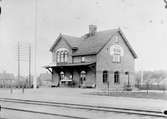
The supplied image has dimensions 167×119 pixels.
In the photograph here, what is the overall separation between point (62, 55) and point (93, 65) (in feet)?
7.02

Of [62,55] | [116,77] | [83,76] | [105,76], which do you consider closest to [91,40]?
[116,77]

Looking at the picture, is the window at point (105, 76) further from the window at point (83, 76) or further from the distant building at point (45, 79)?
the distant building at point (45, 79)

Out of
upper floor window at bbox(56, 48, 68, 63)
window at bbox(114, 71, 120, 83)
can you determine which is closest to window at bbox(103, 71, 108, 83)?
window at bbox(114, 71, 120, 83)

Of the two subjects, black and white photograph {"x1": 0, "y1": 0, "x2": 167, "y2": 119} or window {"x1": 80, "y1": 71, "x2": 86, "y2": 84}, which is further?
window {"x1": 80, "y1": 71, "x2": 86, "y2": 84}

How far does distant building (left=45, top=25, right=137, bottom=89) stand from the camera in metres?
14.4

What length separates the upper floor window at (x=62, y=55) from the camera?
578 inches

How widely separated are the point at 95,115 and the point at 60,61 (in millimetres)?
11626

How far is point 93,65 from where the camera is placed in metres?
16.9

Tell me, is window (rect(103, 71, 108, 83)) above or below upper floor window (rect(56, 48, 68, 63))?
below

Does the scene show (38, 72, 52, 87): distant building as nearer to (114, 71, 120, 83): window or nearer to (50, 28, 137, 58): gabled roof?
(50, 28, 137, 58): gabled roof

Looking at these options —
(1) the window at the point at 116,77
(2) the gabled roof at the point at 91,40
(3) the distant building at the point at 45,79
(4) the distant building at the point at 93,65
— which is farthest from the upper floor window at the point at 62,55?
(1) the window at the point at 116,77

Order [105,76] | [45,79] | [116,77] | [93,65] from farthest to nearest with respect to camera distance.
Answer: [93,65], [105,76], [45,79], [116,77]

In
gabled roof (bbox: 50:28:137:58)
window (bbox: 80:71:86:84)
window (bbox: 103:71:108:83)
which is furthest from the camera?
window (bbox: 80:71:86:84)

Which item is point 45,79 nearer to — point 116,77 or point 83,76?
point 83,76
